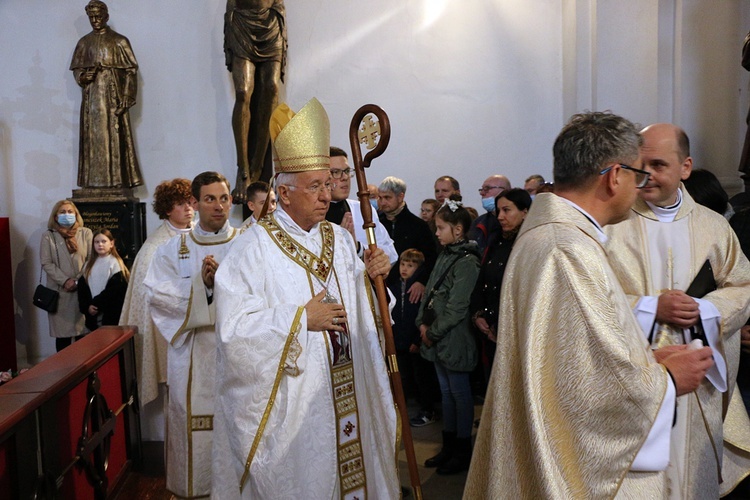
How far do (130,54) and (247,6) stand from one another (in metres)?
1.64

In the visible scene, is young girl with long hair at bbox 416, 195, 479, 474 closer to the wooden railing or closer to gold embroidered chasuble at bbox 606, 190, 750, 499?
gold embroidered chasuble at bbox 606, 190, 750, 499

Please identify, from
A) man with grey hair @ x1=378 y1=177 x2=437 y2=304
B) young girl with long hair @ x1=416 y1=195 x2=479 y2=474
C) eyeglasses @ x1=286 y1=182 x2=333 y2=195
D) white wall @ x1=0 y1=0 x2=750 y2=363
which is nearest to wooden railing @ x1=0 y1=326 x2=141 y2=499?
eyeglasses @ x1=286 y1=182 x2=333 y2=195

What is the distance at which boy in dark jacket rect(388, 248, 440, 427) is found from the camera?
5805 mm

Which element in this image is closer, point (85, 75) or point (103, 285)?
point (103, 285)

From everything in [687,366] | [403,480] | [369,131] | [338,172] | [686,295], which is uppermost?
[369,131]

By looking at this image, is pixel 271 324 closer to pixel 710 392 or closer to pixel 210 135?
pixel 710 392

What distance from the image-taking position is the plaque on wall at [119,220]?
818 cm

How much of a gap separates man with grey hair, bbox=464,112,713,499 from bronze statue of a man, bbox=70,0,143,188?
719 cm

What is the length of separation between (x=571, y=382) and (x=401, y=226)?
172 inches

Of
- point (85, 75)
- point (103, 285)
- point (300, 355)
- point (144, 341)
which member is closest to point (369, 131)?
point (300, 355)

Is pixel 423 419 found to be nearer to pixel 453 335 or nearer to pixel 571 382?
pixel 453 335

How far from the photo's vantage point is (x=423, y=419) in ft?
19.2

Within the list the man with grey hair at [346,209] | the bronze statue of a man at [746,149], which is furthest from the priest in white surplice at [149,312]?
the bronze statue of a man at [746,149]

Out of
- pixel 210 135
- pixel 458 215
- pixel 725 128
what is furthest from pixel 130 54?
pixel 725 128
